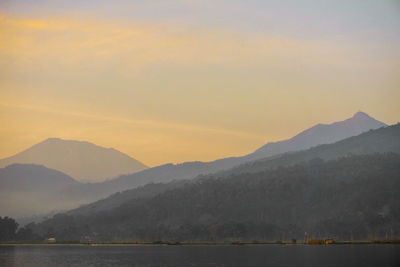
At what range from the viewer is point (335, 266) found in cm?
19988

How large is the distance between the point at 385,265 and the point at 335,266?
15950 mm

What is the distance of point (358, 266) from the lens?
647 ft

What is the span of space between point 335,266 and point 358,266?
7392 millimetres

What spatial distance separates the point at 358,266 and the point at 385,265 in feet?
29.5

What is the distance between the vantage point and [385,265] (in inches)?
7790
